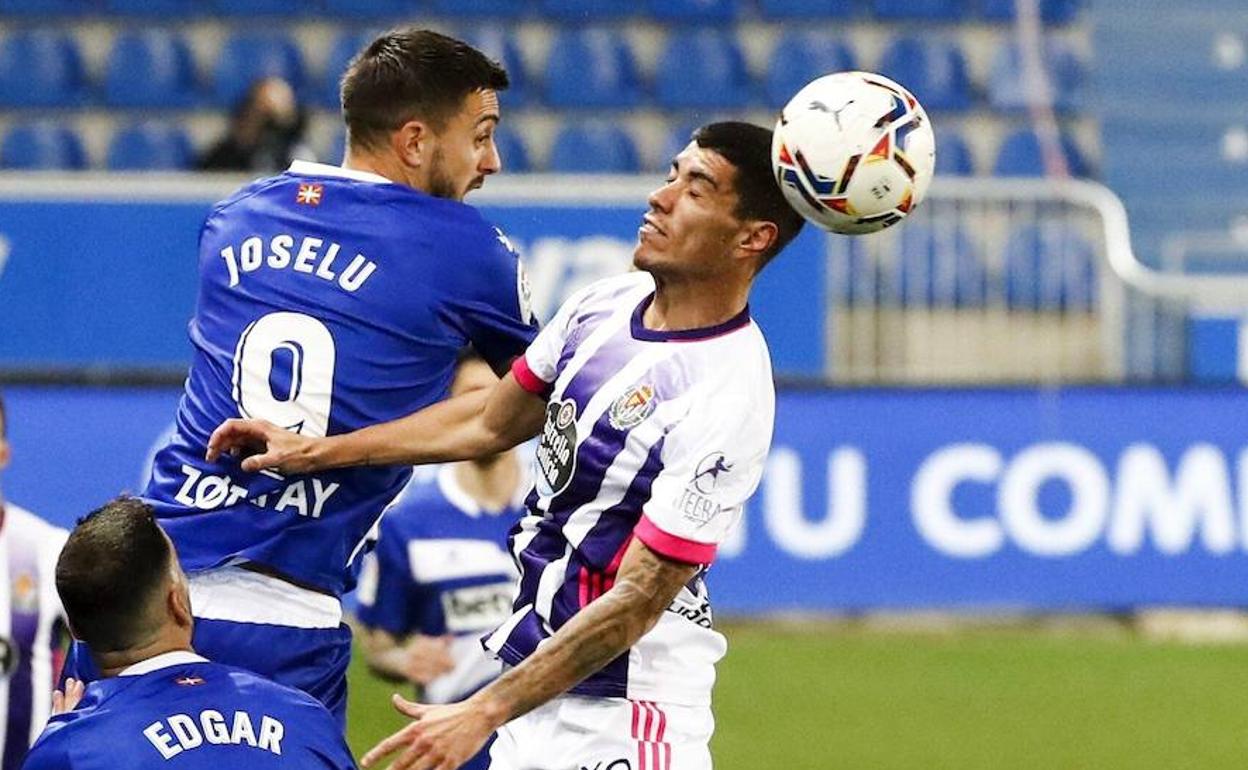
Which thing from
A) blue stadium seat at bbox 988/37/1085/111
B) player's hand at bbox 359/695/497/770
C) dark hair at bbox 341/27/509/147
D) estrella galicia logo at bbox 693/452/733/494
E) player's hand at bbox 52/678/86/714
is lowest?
player's hand at bbox 359/695/497/770

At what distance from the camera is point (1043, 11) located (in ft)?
58.1

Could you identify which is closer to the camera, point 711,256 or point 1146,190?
point 711,256

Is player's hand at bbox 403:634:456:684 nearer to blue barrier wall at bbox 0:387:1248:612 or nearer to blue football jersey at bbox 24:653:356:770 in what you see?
blue football jersey at bbox 24:653:356:770

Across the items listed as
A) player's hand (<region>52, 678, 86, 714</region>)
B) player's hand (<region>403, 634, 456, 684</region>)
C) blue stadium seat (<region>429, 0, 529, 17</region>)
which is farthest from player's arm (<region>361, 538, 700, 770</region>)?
blue stadium seat (<region>429, 0, 529, 17</region>)

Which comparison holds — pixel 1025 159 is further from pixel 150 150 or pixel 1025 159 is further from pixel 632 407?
pixel 632 407

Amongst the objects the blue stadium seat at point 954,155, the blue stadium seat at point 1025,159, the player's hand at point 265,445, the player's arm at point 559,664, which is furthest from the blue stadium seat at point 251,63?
the player's arm at point 559,664

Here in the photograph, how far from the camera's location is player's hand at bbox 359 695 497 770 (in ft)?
15.5

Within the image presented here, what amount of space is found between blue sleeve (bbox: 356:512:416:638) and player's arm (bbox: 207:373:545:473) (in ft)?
8.43

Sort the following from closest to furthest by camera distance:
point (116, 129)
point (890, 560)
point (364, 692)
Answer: point (364, 692)
point (890, 560)
point (116, 129)

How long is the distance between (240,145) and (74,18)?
3.32 m

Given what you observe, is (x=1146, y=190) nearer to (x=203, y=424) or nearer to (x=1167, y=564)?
(x=1167, y=564)

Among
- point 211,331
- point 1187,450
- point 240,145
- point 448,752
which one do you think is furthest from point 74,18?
point 448,752

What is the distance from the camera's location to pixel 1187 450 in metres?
13.1

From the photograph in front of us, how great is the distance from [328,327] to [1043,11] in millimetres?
13038
